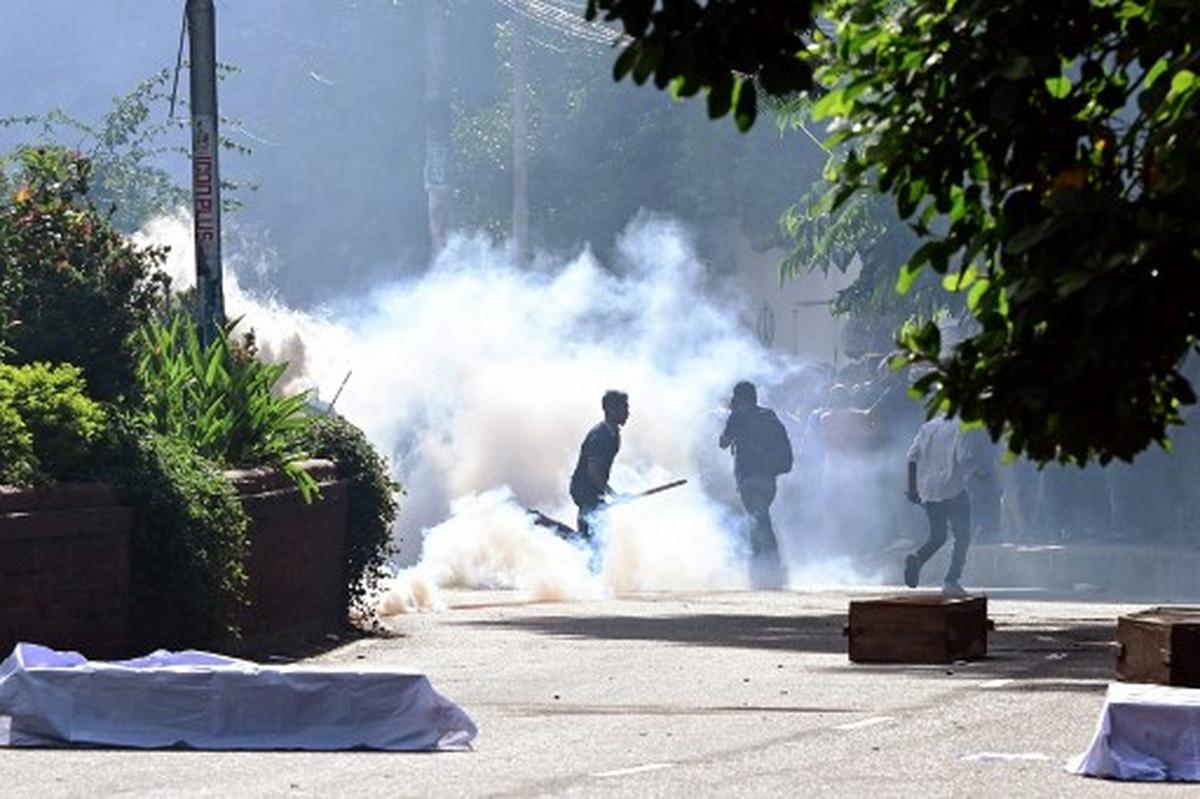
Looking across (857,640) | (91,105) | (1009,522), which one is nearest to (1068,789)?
(857,640)

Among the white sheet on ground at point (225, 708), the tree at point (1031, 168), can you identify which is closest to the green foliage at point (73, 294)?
the white sheet on ground at point (225, 708)

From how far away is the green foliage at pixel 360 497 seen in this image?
23312mm

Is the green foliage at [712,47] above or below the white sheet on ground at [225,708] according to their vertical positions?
above

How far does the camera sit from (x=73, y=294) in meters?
20.8

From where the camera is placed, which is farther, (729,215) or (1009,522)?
(729,215)

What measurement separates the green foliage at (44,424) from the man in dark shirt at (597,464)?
11.6m

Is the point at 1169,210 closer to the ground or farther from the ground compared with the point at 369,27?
closer to the ground

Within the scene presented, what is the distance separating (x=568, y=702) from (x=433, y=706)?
2552 mm

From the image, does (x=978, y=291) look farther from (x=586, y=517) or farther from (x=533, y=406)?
(x=533, y=406)

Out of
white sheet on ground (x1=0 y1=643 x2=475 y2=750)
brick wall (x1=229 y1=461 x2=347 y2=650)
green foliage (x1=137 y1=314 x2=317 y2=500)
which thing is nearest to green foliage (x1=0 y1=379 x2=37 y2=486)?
brick wall (x1=229 y1=461 x2=347 y2=650)

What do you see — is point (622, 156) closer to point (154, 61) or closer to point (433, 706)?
point (154, 61)

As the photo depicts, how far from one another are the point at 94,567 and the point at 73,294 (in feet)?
8.45

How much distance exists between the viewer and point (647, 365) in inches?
2146

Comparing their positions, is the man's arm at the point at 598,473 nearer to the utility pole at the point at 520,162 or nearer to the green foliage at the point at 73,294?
the green foliage at the point at 73,294
